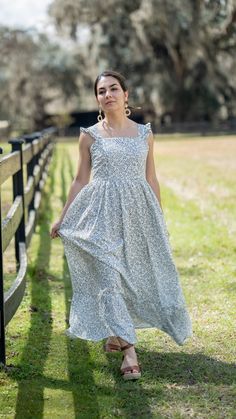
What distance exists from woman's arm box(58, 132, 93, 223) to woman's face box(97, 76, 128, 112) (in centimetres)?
19

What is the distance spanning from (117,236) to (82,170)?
43 cm

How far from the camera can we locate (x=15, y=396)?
404cm

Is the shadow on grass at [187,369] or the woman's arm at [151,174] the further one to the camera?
the woman's arm at [151,174]

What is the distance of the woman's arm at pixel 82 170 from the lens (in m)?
4.61

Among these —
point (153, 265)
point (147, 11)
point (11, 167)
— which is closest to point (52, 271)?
point (11, 167)

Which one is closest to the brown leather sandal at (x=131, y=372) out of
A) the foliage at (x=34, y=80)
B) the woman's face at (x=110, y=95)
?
the woman's face at (x=110, y=95)

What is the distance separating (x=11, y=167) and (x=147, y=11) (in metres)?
32.9

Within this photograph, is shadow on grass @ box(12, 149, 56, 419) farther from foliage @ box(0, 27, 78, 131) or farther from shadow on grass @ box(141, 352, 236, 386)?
foliage @ box(0, 27, 78, 131)

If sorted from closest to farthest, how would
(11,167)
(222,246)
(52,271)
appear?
(11,167) → (52,271) → (222,246)

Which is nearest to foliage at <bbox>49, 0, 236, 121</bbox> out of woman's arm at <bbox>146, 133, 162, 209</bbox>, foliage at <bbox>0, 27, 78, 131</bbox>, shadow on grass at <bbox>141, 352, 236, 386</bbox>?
foliage at <bbox>0, 27, 78, 131</bbox>

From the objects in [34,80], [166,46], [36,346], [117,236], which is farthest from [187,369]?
[34,80]

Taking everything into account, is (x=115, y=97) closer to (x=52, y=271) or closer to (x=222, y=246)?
(x=52, y=271)

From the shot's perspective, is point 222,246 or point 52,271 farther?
point 222,246

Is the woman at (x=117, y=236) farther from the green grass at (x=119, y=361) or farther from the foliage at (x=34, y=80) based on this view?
the foliage at (x=34, y=80)
